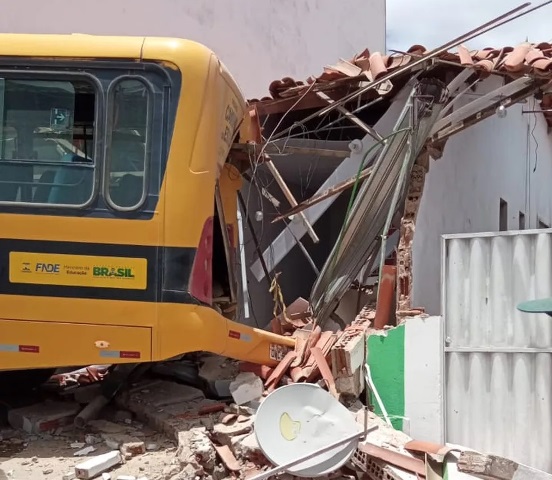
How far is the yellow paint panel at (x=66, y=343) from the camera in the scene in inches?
179

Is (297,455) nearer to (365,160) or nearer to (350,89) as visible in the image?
(365,160)

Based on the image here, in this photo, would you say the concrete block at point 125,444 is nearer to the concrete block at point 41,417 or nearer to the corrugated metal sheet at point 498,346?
the concrete block at point 41,417

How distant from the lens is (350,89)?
6.95 meters

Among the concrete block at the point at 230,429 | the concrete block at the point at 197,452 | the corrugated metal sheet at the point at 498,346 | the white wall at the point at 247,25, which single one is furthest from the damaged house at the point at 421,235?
the white wall at the point at 247,25

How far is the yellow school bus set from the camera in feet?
14.9

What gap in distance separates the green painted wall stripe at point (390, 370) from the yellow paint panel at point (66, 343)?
6.35ft

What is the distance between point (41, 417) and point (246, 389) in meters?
1.66

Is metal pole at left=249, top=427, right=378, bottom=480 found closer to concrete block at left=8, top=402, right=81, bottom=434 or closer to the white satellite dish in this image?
the white satellite dish

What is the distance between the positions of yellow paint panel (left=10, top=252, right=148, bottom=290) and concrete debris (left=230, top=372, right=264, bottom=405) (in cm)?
127

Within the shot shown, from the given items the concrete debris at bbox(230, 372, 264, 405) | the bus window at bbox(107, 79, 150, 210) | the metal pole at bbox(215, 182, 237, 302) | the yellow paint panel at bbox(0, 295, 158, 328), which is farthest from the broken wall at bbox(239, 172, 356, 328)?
the bus window at bbox(107, 79, 150, 210)

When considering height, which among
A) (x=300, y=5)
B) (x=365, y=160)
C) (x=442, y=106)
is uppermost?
(x=300, y=5)

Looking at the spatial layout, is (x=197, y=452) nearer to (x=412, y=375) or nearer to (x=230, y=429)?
(x=230, y=429)

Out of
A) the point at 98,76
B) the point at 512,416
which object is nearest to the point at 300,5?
the point at 98,76

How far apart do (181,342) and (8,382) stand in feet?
7.31
